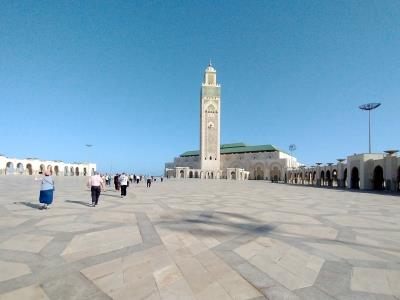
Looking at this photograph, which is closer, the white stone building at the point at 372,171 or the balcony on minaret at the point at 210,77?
the white stone building at the point at 372,171

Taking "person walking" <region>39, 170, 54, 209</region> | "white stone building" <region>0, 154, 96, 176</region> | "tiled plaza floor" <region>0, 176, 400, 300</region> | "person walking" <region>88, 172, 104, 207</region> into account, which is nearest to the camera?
"tiled plaza floor" <region>0, 176, 400, 300</region>

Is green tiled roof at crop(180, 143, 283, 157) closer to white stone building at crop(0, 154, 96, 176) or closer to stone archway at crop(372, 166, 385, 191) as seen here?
white stone building at crop(0, 154, 96, 176)

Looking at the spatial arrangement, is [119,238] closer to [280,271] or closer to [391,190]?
[280,271]

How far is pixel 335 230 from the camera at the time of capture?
663 centimetres

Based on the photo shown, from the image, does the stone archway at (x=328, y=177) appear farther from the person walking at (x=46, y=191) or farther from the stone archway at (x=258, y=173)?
the stone archway at (x=258, y=173)

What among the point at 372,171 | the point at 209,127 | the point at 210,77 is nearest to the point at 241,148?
the point at 209,127

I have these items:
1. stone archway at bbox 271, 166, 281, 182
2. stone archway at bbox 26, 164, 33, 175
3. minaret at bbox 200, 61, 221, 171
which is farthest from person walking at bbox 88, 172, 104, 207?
stone archway at bbox 271, 166, 281, 182

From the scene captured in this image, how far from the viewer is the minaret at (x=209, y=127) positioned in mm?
92000

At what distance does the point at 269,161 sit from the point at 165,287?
92.5m

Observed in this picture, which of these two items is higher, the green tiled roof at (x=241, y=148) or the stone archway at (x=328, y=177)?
the green tiled roof at (x=241, y=148)

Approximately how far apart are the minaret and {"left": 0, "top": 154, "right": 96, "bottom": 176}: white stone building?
39060 mm

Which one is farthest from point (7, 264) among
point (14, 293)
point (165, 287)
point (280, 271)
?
point (280, 271)

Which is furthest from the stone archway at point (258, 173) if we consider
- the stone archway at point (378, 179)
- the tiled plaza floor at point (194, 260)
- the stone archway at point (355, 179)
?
the tiled plaza floor at point (194, 260)

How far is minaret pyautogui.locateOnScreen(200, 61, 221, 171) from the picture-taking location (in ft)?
302
